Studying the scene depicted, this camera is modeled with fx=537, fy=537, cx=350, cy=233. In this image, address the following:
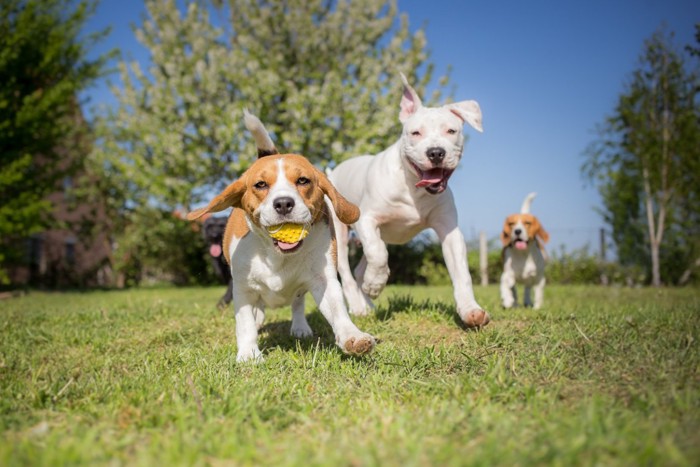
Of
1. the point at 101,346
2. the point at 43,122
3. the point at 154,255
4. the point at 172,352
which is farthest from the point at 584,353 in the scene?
the point at 154,255

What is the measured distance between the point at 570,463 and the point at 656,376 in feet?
3.67

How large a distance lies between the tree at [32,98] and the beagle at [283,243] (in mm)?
12200

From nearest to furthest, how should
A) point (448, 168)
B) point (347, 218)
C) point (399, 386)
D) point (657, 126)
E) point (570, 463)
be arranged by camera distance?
point (570, 463) → point (399, 386) → point (347, 218) → point (448, 168) → point (657, 126)

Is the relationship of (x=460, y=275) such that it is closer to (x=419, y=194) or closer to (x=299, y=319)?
(x=419, y=194)

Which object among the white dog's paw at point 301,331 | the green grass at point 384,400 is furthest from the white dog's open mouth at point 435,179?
the white dog's paw at point 301,331

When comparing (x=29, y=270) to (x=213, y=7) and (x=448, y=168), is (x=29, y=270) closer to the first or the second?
(x=213, y=7)

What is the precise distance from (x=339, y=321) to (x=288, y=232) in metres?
0.60

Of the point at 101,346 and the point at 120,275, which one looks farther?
the point at 120,275

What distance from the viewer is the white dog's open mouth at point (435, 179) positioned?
4109mm

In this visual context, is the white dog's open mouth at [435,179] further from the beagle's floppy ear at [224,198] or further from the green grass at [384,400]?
the beagle's floppy ear at [224,198]

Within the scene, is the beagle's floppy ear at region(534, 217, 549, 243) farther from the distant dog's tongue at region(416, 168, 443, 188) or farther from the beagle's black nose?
the beagle's black nose

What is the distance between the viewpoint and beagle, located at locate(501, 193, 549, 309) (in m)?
7.64

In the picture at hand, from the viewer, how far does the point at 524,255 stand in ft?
25.5

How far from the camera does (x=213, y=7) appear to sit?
1916cm
